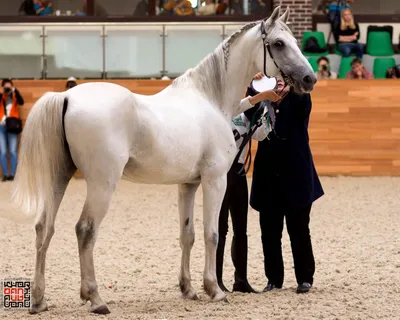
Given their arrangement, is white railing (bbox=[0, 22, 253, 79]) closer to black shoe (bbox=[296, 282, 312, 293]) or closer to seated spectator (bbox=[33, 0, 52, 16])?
seated spectator (bbox=[33, 0, 52, 16])

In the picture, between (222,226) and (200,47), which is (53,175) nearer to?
(222,226)

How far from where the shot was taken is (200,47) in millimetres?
16766

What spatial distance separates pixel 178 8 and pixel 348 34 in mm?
3204

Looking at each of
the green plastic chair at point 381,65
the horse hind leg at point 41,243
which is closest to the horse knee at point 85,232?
the horse hind leg at point 41,243

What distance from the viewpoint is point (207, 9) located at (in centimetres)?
1861

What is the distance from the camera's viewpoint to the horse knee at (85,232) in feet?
19.5

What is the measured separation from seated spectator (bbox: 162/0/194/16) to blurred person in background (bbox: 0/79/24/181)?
398 centimetres

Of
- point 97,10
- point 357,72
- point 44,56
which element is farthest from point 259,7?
point 44,56

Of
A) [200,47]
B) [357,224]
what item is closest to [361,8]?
[200,47]

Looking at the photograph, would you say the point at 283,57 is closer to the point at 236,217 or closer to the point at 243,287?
the point at 236,217

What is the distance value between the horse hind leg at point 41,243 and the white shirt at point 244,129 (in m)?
1.46

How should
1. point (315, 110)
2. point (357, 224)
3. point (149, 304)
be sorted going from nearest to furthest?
1. point (149, 304)
2. point (357, 224)
3. point (315, 110)

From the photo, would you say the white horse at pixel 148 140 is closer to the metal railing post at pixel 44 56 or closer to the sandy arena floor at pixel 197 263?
the sandy arena floor at pixel 197 263

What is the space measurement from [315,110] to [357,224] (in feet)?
17.1
